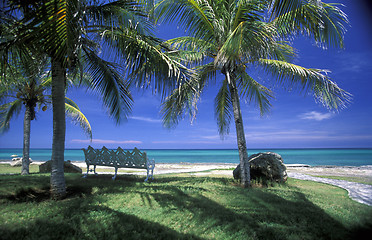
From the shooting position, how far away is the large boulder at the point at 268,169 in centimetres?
788

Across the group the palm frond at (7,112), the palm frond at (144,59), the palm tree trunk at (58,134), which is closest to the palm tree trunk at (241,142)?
the palm frond at (144,59)

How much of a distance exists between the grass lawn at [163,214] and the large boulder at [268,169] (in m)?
2.39

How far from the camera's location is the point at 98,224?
10.9ft

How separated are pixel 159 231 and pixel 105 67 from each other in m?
4.90

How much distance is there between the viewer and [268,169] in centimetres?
796

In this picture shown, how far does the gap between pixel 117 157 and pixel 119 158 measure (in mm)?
98

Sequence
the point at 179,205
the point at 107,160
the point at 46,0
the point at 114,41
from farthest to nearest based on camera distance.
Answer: the point at 107,160
the point at 114,41
the point at 179,205
the point at 46,0

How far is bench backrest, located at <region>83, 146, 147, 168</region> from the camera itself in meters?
7.59

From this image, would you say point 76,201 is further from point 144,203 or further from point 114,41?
point 114,41

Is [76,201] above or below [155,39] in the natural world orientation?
below

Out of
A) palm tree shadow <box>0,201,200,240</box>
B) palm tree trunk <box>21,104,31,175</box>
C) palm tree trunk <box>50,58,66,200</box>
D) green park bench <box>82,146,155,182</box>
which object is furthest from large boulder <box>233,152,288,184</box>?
palm tree trunk <box>21,104,31,175</box>

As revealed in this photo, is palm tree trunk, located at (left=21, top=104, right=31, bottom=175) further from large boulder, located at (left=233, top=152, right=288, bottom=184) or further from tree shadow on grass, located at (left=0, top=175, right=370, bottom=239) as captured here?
large boulder, located at (left=233, top=152, right=288, bottom=184)

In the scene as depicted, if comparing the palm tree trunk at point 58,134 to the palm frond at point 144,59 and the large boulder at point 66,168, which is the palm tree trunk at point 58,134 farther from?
the large boulder at point 66,168

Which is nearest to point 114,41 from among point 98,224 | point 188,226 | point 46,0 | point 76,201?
point 46,0
